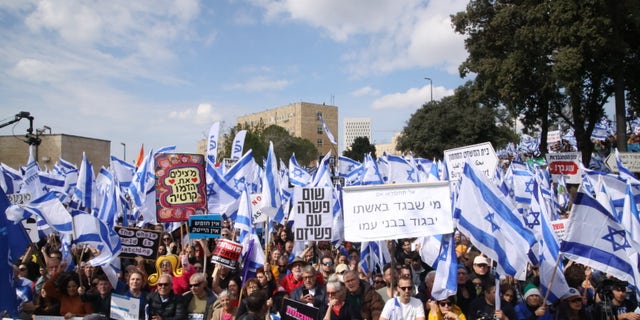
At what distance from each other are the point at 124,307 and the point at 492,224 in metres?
4.51

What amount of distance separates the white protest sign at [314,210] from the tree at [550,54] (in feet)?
58.9

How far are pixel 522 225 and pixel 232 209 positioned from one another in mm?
7416

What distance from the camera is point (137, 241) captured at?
843 centimetres

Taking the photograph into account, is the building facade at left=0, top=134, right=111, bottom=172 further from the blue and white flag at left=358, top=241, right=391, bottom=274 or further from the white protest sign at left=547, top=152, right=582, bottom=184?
the blue and white flag at left=358, top=241, right=391, bottom=274

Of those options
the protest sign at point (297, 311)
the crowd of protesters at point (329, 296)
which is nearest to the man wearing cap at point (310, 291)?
the crowd of protesters at point (329, 296)

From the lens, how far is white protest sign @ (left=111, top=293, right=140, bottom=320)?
616 cm

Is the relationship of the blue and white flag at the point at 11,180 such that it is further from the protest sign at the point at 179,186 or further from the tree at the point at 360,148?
the tree at the point at 360,148

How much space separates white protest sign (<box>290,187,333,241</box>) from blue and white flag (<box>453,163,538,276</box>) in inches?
92.0

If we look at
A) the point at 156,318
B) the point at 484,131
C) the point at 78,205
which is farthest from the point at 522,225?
the point at 484,131

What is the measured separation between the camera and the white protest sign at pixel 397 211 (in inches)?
254

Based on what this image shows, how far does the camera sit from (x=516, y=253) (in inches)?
253

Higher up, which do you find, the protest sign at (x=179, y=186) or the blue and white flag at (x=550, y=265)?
the protest sign at (x=179, y=186)

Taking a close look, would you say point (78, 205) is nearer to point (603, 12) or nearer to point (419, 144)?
point (603, 12)

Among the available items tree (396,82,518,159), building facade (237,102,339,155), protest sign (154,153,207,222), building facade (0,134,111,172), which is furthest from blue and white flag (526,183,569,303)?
building facade (237,102,339,155)
